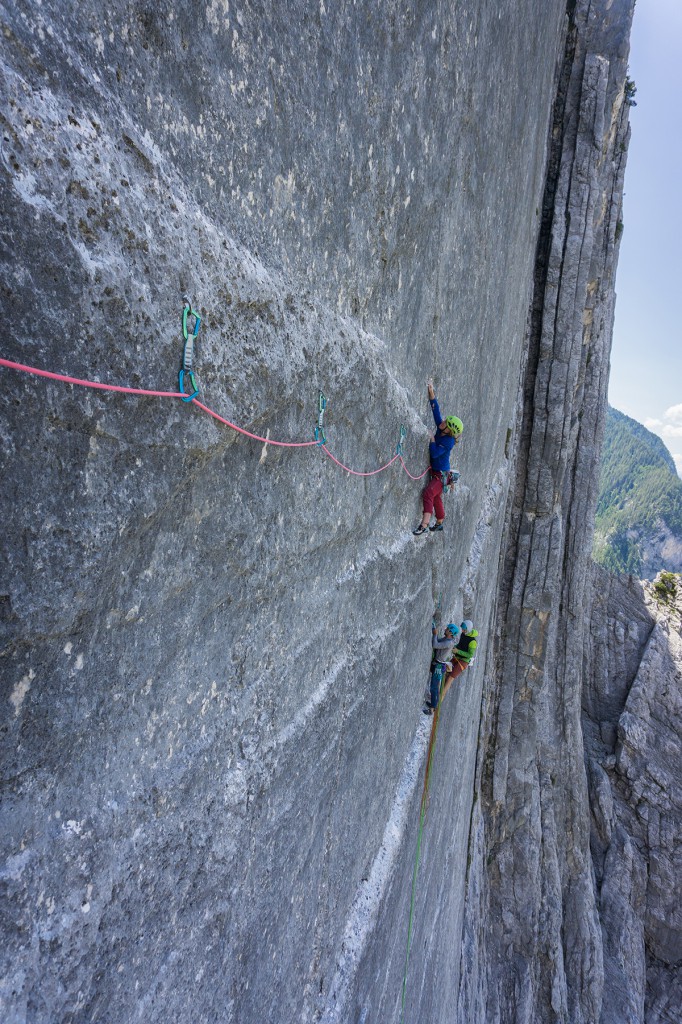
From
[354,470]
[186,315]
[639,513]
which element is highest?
[639,513]

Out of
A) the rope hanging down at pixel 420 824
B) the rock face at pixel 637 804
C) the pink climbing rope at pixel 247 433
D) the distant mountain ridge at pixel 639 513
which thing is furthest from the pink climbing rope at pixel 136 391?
the distant mountain ridge at pixel 639 513

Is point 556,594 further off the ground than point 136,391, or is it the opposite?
point 136,391

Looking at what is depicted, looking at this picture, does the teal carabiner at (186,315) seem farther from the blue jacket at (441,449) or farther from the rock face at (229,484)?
the blue jacket at (441,449)

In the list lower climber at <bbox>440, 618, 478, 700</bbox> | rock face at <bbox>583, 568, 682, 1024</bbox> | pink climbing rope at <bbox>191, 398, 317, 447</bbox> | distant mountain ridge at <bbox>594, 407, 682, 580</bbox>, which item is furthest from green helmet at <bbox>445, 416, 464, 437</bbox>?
distant mountain ridge at <bbox>594, 407, 682, 580</bbox>

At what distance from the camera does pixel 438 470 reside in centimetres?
414

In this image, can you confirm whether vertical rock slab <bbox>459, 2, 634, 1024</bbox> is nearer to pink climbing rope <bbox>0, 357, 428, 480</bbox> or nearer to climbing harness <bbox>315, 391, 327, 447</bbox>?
climbing harness <bbox>315, 391, 327, 447</bbox>

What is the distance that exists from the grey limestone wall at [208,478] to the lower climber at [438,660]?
1601 millimetres

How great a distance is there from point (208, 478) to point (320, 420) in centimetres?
69

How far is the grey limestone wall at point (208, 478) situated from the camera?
3.79 ft

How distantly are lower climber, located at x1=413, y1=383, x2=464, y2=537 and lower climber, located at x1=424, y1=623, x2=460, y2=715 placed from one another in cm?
121

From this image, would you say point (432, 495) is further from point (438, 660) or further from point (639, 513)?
point (639, 513)

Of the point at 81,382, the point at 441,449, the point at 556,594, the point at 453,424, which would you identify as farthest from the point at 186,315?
the point at 556,594

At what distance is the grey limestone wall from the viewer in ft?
3.79

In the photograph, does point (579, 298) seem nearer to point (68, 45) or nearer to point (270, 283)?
point (270, 283)
